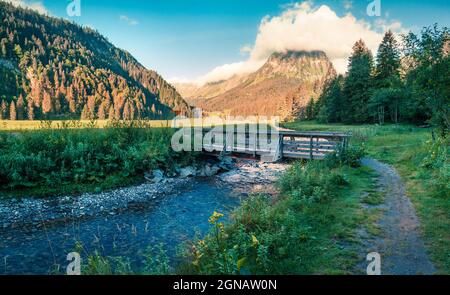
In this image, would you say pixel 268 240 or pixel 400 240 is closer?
pixel 400 240

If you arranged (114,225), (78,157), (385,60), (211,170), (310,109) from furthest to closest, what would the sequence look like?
(310,109), (385,60), (211,170), (78,157), (114,225)

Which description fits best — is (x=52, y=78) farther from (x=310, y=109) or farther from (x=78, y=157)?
(x=78, y=157)

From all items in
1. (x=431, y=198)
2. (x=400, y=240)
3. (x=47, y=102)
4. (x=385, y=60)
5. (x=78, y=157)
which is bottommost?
(x=400, y=240)

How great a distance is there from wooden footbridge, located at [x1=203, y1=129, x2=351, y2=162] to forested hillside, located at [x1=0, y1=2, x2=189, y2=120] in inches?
2138

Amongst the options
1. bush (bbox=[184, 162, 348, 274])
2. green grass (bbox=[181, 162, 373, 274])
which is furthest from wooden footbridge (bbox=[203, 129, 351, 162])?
bush (bbox=[184, 162, 348, 274])

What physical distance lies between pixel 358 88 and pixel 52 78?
11711 centimetres

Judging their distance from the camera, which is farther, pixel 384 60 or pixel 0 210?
pixel 384 60

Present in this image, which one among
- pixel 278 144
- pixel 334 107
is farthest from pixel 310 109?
pixel 278 144

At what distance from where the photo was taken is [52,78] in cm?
11419

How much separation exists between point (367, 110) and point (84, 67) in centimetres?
13164

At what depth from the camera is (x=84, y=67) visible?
134750 millimetres

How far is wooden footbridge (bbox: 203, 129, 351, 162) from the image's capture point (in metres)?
18.4
